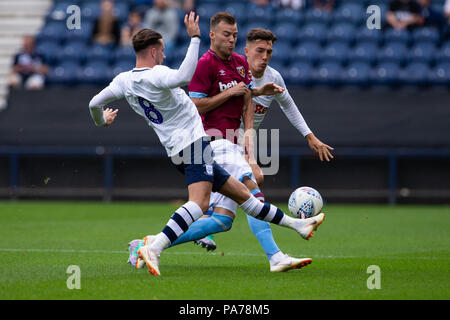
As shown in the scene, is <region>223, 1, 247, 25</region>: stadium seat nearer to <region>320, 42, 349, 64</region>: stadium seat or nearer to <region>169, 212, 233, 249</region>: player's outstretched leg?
<region>320, 42, 349, 64</region>: stadium seat

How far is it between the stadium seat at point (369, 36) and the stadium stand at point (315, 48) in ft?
0.07

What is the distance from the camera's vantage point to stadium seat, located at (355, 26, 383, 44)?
662 inches

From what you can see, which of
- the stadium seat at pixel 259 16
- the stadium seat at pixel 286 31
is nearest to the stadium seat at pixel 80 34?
the stadium seat at pixel 259 16

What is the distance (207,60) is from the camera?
6875 millimetres

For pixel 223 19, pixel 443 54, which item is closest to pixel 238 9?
pixel 443 54

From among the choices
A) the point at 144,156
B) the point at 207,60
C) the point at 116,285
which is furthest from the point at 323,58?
the point at 116,285

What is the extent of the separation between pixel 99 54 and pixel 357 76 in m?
5.79

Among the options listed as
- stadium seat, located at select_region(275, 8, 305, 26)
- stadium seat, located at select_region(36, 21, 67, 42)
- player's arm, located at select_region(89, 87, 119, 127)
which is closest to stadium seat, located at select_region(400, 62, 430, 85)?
stadium seat, located at select_region(275, 8, 305, 26)

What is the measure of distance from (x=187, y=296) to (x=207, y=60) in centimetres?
257

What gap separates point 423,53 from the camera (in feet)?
53.7

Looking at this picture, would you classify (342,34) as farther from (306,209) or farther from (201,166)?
(201,166)

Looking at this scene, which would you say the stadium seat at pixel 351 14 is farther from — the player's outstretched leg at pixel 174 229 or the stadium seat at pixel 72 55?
the player's outstretched leg at pixel 174 229

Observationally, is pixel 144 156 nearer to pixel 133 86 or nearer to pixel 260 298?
pixel 133 86

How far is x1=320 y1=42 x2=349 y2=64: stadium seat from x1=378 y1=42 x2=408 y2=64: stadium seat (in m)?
0.74
